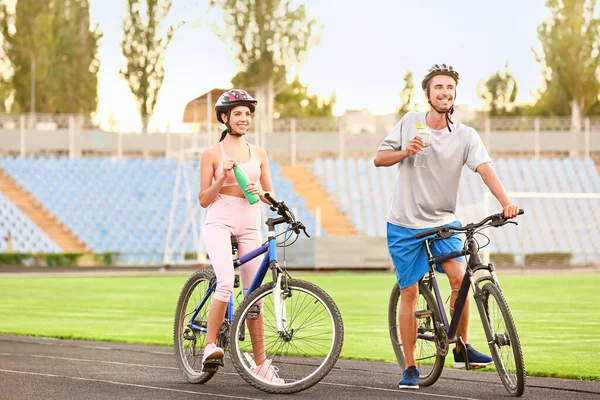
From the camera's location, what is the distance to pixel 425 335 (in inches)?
313

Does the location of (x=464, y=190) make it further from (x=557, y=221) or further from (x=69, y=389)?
(x=69, y=389)

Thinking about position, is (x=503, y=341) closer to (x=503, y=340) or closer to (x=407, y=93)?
(x=503, y=340)

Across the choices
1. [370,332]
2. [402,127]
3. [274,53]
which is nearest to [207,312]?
[402,127]

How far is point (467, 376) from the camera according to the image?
8.95m

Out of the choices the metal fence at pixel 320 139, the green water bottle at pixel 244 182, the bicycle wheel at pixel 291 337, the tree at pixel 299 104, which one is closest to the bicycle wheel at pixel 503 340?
the bicycle wheel at pixel 291 337

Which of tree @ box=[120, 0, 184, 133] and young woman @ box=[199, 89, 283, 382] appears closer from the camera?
young woman @ box=[199, 89, 283, 382]

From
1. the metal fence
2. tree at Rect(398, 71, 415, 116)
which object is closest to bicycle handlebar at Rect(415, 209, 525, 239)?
the metal fence

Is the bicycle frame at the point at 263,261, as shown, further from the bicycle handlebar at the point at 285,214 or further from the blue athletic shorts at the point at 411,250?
the blue athletic shorts at the point at 411,250

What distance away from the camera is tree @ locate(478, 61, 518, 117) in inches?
3150

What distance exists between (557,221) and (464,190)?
15.4ft

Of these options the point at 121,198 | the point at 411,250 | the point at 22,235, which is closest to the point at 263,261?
the point at 411,250

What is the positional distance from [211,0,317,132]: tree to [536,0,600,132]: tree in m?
12.2

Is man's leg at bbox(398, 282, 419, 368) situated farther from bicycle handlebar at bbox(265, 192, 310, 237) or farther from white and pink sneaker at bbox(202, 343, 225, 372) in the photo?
white and pink sneaker at bbox(202, 343, 225, 372)

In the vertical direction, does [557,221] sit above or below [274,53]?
below
